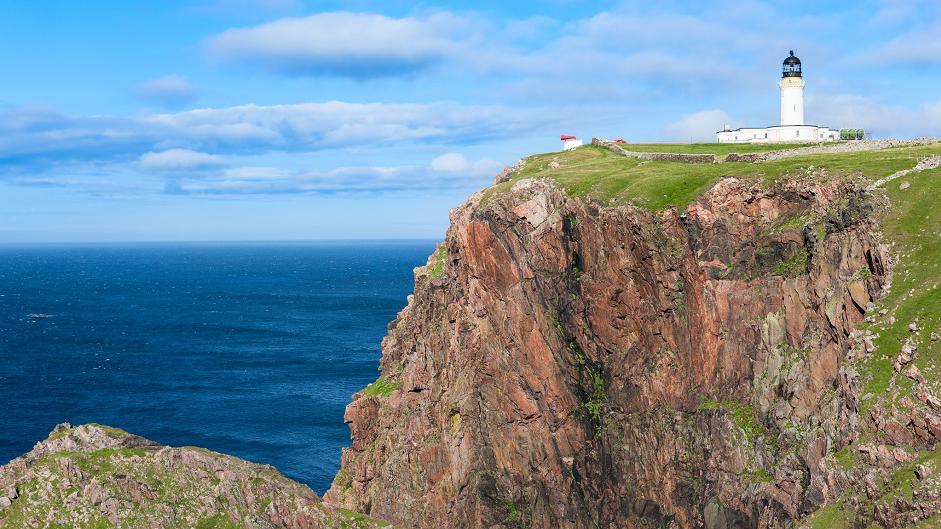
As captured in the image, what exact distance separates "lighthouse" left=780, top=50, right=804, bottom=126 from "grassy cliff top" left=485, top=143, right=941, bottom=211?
18.3m

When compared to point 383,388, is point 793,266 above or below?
above

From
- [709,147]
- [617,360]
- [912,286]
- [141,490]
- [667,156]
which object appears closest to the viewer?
[912,286]

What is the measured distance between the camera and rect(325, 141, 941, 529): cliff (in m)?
61.7

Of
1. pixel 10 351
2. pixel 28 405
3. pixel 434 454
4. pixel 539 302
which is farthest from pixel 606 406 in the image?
pixel 10 351

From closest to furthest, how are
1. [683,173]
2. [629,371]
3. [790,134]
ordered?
[629,371] → [683,173] → [790,134]

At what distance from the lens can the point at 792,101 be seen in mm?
95625

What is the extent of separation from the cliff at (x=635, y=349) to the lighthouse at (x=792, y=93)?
2137cm

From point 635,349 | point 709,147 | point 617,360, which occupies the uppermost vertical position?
point 709,147

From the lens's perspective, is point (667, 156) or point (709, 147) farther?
point (709, 147)

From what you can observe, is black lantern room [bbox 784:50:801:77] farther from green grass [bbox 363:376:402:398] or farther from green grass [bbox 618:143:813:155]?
green grass [bbox 363:376:402:398]

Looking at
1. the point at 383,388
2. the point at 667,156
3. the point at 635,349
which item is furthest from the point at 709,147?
the point at 383,388

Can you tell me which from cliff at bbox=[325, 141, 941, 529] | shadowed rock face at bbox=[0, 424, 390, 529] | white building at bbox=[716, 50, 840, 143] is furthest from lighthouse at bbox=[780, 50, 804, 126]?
shadowed rock face at bbox=[0, 424, 390, 529]

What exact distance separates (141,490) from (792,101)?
241 ft

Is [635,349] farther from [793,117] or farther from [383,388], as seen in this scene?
[793,117]
